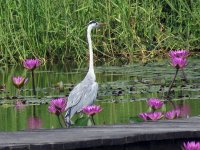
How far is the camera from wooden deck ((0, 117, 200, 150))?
5.20 m

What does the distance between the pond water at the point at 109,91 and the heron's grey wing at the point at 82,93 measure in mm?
195

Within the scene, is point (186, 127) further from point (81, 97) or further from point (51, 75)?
point (51, 75)

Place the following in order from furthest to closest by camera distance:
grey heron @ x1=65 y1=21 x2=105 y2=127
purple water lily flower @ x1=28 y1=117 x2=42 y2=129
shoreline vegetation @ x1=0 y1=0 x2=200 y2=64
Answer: shoreline vegetation @ x1=0 y1=0 x2=200 y2=64 < grey heron @ x1=65 y1=21 x2=105 y2=127 < purple water lily flower @ x1=28 y1=117 x2=42 y2=129

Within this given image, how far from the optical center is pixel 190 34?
14602 millimetres

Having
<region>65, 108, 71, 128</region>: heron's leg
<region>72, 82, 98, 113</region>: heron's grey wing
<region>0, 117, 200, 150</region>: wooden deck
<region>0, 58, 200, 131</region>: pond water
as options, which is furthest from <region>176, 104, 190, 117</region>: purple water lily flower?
<region>0, 117, 200, 150</region>: wooden deck

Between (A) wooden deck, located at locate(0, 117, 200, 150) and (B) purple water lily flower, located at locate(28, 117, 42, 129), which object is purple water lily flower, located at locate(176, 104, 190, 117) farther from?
(A) wooden deck, located at locate(0, 117, 200, 150)

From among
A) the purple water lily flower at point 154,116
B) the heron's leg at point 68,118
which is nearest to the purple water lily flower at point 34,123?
the heron's leg at point 68,118

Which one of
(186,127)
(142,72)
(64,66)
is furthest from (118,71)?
(186,127)

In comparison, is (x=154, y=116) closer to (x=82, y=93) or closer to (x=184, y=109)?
(x=82, y=93)

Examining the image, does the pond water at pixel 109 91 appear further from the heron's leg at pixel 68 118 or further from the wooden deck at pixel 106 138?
the wooden deck at pixel 106 138

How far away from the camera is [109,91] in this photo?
401 inches

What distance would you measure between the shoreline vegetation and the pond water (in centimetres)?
58

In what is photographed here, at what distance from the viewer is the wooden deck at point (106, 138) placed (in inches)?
205

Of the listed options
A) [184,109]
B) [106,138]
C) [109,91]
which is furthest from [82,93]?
[106,138]
